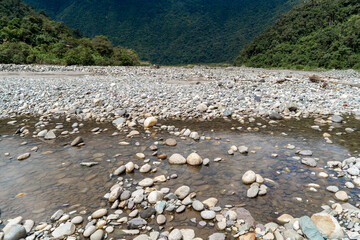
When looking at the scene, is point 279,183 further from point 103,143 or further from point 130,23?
point 130,23

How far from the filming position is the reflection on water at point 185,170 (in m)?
3.45

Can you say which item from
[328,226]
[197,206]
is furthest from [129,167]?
[328,226]

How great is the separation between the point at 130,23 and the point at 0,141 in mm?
149513

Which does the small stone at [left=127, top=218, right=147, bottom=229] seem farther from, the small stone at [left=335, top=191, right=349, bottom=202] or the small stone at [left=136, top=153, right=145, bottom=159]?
the small stone at [left=335, top=191, right=349, bottom=202]

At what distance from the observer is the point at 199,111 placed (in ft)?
27.8

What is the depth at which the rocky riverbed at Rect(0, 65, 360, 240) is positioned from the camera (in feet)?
9.78

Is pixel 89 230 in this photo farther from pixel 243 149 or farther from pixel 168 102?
pixel 168 102

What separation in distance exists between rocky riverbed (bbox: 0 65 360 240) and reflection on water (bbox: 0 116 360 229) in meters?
0.03

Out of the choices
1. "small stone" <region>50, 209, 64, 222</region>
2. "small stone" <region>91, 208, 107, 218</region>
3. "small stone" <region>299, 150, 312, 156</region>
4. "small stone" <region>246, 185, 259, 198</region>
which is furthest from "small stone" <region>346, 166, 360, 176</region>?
"small stone" <region>50, 209, 64, 222</region>

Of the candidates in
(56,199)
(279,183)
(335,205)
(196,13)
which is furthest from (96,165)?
(196,13)

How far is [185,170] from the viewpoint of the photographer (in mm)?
4480

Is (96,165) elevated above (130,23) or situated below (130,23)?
below

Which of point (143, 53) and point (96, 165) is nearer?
point (96, 165)

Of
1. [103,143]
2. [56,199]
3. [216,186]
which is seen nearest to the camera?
[56,199]
